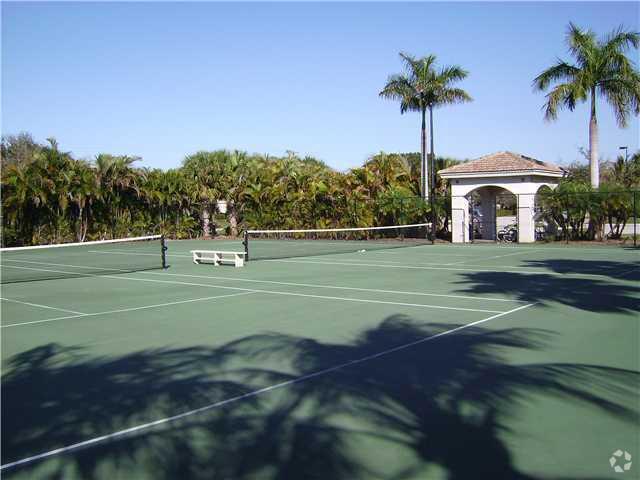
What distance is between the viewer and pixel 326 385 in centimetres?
698

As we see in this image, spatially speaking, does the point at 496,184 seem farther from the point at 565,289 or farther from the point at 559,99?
the point at 565,289

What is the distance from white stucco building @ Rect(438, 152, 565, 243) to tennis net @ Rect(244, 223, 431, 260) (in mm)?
2156

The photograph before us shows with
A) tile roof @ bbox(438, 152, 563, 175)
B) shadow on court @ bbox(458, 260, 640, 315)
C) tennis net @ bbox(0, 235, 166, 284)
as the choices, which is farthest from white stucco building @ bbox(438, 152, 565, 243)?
tennis net @ bbox(0, 235, 166, 284)

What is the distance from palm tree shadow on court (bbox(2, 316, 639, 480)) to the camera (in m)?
4.91

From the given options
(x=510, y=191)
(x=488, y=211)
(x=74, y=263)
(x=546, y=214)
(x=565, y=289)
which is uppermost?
(x=510, y=191)

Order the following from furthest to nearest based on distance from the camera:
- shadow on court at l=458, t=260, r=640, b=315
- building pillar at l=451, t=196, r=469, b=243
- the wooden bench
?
building pillar at l=451, t=196, r=469, b=243 < the wooden bench < shadow on court at l=458, t=260, r=640, b=315

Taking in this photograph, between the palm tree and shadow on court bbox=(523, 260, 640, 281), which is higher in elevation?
the palm tree

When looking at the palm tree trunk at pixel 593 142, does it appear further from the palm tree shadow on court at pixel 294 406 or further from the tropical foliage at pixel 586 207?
the palm tree shadow on court at pixel 294 406

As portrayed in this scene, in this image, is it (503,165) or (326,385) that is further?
(503,165)

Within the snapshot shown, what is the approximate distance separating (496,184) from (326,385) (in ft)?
92.9

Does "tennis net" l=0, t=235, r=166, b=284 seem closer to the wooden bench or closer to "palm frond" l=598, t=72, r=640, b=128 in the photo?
the wooden bench

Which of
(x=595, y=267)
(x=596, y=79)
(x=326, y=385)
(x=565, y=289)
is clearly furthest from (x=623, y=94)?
(x=326, y=385)

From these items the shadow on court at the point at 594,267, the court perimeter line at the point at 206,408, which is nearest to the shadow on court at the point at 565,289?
the shadow on court at the point at 594,267

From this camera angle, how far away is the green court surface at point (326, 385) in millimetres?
4969
